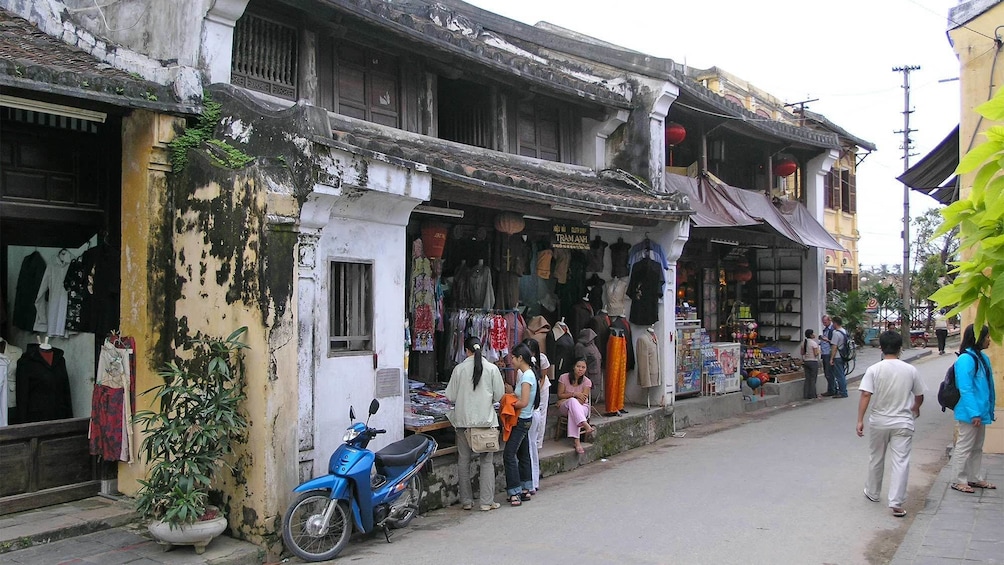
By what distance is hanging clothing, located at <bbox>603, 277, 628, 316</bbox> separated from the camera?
13.5m

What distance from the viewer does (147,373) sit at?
25.2 ft

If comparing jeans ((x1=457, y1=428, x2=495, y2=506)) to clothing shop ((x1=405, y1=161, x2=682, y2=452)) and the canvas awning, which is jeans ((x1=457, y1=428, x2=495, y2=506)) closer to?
clothing shop ((x1=405, y1=161, x2=682, y2=452))

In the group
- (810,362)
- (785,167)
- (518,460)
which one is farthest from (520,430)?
(785,167)

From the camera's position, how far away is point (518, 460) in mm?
9312

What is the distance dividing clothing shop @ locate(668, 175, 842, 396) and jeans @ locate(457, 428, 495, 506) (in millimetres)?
6887

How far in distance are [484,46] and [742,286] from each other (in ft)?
42.3

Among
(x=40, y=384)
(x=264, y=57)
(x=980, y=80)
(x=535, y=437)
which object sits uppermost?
(x=980, y=80)

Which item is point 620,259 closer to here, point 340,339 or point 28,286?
point 340,339

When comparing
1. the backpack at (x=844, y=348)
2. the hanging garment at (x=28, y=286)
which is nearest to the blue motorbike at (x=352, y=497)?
the hanging garment at (x=28, y=286)

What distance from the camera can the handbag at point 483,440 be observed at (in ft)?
28.5

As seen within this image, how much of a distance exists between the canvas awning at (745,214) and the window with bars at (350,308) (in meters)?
7.11

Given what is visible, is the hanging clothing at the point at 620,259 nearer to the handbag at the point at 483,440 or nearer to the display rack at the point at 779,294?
the handbag at the point at 483,440

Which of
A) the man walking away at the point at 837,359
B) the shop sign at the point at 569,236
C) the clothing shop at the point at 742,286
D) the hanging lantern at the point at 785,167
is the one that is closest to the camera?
the shop sign at the point at 569,236

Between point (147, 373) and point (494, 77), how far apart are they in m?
6.41
